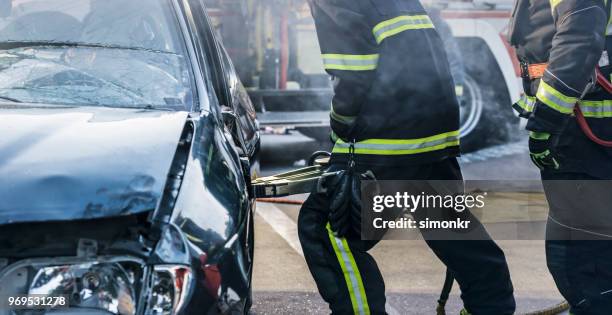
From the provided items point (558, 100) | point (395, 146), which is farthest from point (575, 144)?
point (395, 146)

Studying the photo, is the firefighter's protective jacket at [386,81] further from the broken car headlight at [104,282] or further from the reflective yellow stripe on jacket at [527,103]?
the broken car headlight at [104,282]

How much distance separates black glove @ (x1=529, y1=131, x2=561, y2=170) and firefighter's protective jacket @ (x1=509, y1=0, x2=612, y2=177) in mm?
34

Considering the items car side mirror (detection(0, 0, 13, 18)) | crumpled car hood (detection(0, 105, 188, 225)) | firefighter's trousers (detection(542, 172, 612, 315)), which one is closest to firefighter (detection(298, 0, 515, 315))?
firefighter's trousers (detection(542, 172, 612, 315))

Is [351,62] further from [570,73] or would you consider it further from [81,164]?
[81,164]

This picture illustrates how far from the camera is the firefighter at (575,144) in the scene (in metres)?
2.99

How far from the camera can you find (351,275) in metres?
2.91

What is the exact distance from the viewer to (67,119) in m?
2.56

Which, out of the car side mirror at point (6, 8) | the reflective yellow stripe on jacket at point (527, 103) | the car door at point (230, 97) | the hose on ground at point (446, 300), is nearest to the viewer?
the car door at point (230, 97)

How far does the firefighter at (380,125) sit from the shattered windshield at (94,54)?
57cm

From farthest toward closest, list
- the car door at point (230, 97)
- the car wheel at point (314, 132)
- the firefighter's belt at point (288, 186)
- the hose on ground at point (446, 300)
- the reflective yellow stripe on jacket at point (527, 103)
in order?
1. the car wheel at point (314, 132)
2. the hose on ground at point (446, 300)
3. the reflective yellow stripe on jacket at point (527, 103)
4. the car door at point (230, 97)
5. the firefighter's belt at point (288, 186)

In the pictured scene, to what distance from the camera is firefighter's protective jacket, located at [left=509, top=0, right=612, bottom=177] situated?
299 cm

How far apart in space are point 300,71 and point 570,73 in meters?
5.41

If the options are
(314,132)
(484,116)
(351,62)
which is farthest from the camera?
(484,116)

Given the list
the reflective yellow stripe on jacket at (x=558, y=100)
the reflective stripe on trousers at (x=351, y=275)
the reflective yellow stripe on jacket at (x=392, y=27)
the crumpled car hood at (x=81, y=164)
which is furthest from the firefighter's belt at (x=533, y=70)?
the crumpled car hood at (x=81, y=164)
